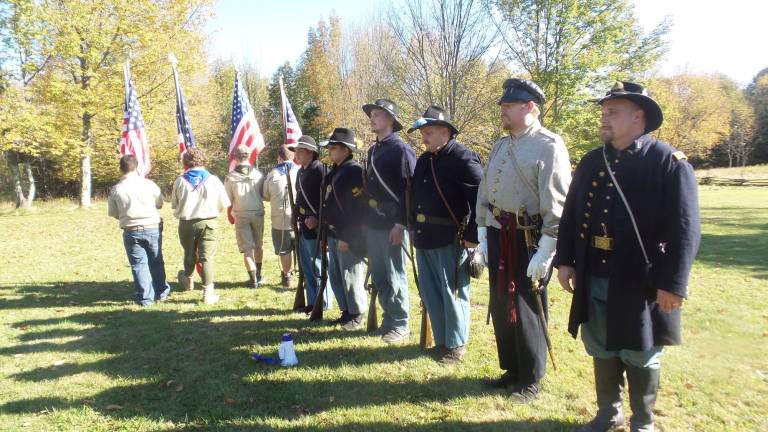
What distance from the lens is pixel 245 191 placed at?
8086 mm

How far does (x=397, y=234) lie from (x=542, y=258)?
196 cm

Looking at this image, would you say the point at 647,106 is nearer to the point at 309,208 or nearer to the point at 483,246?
the point at 483,246

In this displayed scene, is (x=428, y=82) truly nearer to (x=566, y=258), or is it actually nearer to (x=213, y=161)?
(x=566, y=258)

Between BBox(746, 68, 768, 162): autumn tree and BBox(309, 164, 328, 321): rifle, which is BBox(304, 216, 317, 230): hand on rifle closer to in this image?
BBox(309, 164, 328, 321): rifle

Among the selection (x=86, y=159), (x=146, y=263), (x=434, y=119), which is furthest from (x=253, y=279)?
(x=86, y=159)

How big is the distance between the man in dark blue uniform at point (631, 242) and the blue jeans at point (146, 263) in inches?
248

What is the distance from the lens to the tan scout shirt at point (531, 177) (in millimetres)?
3516

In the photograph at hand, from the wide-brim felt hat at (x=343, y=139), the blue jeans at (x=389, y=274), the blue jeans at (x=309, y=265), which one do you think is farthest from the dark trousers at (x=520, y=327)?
the blue jeans at (x=309, y=265)

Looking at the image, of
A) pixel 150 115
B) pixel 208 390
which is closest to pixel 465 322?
pixel 208 390

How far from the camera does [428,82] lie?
57.3 ft

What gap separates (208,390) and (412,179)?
2.82 meters

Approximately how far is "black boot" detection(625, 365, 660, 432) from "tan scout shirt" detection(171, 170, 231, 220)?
604 centimetres

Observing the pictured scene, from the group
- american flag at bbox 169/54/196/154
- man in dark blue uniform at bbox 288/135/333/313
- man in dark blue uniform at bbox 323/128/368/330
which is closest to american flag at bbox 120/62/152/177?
american flag at bbox 169/54/196/154

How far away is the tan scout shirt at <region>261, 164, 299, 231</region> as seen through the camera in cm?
786
